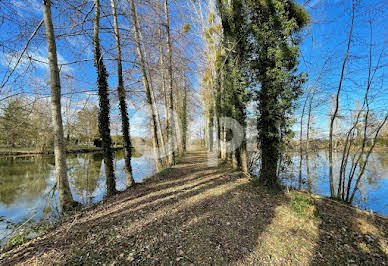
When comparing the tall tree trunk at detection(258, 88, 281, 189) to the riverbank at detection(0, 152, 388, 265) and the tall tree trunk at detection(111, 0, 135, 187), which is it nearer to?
the riverbank at detection(0, 152, 388, 265)

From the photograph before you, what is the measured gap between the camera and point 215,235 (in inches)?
113

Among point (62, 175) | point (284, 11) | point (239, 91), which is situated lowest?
point (62, 175)

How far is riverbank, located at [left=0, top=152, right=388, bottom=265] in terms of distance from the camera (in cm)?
235

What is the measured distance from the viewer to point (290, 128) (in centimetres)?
475

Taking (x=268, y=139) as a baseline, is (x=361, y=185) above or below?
below

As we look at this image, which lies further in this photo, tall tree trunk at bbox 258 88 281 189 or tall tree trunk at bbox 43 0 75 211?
tall tree trunk at bbox 258 88 281 189

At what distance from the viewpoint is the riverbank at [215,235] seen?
2.35 m

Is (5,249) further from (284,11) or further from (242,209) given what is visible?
(284,11)

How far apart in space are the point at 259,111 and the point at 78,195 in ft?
26.9

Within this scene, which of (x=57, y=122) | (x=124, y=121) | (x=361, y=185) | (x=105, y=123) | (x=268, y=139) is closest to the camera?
(x=57, y=122)

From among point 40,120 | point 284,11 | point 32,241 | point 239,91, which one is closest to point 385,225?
point 239,91

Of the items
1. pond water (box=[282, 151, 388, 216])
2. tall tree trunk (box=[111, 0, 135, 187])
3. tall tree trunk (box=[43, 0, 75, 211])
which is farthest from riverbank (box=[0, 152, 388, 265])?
tall tree trunk (box=[111, 0, 135, 187])

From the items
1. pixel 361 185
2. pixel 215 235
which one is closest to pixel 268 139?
pixel 215 235

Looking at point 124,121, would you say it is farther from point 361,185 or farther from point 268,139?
point 361,185
